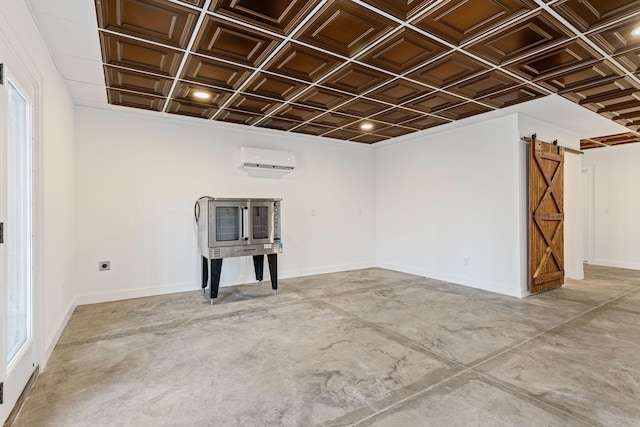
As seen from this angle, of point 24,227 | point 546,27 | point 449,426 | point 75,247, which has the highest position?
point 546,27

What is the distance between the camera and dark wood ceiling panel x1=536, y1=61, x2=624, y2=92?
9.78 ft

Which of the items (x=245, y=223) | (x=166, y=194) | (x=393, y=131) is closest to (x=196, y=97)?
(x=166, y=194)

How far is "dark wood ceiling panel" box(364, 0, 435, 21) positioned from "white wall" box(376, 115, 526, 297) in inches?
116

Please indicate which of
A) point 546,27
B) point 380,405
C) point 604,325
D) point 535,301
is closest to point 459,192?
point 535,301

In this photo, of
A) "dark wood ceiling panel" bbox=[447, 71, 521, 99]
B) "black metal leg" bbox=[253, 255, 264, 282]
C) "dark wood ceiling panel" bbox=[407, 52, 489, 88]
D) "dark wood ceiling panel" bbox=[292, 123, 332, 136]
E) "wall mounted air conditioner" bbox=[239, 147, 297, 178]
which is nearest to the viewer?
"dark wood ceiling panel" bbox=[407, 52, 489, 88]

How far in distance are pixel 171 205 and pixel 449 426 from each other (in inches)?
166

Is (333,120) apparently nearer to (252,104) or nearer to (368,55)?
(252,104)

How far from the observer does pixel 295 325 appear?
331cm

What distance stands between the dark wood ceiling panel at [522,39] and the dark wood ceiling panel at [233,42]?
65.6 inches

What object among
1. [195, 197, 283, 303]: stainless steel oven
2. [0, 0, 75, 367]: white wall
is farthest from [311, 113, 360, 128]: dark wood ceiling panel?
[0, 0, 75, 367]: white wall

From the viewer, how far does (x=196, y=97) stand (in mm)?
3832

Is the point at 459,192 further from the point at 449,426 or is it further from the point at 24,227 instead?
the point at 24,227

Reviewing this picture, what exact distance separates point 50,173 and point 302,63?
2.35 metres

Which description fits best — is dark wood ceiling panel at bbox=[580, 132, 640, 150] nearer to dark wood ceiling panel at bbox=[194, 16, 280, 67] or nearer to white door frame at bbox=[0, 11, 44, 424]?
dark wood ceiling panel at bbox=[194, 16, 280, 67]
